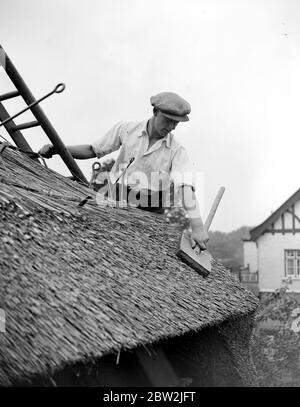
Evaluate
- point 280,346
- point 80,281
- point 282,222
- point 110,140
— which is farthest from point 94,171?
point 282,222

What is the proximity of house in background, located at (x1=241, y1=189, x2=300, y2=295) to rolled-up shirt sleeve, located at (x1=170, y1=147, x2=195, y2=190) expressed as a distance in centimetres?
1816

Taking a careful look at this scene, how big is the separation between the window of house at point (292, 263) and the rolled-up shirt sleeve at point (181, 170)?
1953 cm

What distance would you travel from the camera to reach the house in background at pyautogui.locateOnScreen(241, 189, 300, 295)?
76.7ft

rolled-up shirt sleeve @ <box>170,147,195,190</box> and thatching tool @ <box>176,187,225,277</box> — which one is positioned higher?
rolled-up shirt sleeve @ <box>170,147,195,190</box>

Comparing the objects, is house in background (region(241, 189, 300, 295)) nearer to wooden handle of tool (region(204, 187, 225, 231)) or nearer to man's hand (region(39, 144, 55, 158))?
wooden handle of tool (region(204, 187, 225, 231))

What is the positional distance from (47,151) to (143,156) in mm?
769

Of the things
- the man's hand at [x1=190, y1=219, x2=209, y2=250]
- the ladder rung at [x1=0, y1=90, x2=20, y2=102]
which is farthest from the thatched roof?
the ladder rung at [x1=0, y1=90, x2=20, y2=102]

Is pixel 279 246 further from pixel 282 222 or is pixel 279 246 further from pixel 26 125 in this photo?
pixel 26 125

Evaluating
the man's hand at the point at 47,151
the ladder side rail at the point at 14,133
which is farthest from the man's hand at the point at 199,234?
the ladder side rail at the point at 14,133

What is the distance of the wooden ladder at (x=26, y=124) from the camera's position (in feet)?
15.5

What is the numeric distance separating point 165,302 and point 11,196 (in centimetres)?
109

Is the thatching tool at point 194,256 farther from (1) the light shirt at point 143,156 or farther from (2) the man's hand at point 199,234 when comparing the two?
(1) the light shirt at point 143,156
